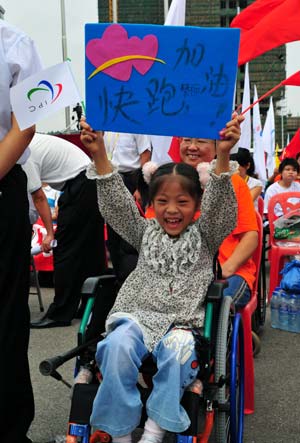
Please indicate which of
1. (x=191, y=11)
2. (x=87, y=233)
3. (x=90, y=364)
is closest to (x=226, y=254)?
(x=90, y=364)

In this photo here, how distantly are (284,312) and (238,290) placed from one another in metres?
1.95

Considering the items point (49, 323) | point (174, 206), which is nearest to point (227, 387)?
point (174, 206)

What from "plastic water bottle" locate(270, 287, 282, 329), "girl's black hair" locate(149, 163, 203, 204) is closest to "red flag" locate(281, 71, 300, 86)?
"plastic water bottle" locate(270, 287, 282, 329)

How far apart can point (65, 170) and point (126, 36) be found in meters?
2.80

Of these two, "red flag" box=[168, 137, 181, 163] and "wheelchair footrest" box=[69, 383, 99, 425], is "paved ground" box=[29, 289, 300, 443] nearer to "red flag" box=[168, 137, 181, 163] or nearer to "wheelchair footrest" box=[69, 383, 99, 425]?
"wheelchair footrest" box=[69, 383, 99, 425]

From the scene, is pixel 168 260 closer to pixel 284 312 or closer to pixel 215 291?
pixel 215 291

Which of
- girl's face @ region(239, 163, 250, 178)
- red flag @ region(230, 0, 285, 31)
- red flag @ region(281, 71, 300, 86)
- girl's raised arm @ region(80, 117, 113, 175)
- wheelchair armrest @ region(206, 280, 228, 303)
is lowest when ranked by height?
girl's face @ region(239, 163, 250, 178)

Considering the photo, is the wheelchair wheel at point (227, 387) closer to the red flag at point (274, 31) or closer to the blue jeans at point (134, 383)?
the blue jeans at point (134, 383)

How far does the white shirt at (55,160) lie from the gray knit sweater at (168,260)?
2406 millimetres

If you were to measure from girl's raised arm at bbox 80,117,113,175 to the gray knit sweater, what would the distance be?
7 centimetres

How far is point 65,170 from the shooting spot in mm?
5172

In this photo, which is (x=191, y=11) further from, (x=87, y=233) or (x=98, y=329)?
(x=98, y=329)

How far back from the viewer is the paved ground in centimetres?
309

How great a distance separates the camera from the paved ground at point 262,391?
10.2ft
